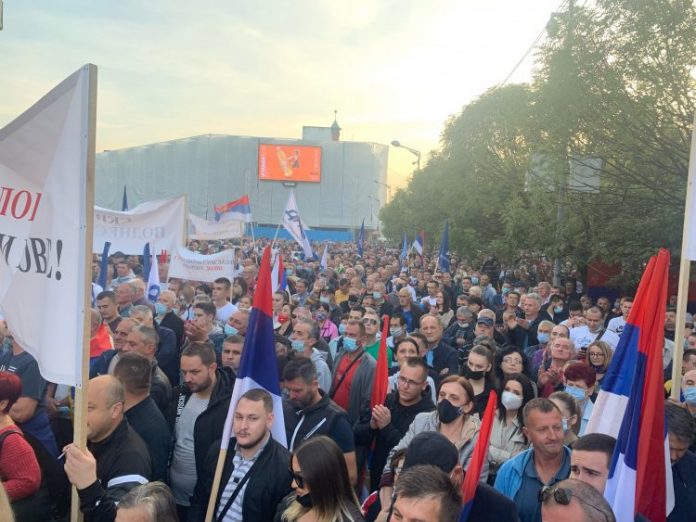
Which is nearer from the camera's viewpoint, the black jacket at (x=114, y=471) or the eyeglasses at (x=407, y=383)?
the black jacket at (x=114, y=471)

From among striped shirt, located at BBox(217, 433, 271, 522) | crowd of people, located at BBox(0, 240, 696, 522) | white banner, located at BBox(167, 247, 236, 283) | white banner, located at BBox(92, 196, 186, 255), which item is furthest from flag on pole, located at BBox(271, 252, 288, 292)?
striped shirt, located at BBox(217, 433, 271, 522)

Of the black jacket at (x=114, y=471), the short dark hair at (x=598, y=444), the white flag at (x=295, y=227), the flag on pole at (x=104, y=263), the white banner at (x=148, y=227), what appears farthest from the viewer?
the white flag at (x=295, y=227)

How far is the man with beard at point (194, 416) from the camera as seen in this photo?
452 cm

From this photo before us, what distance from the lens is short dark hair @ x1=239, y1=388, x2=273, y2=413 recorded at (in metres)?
3.95

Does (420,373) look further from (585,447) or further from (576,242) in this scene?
(576,242)

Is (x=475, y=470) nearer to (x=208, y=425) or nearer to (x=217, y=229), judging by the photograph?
(x=208, y=425)

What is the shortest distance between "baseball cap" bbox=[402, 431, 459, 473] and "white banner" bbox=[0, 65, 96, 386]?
1566 mm

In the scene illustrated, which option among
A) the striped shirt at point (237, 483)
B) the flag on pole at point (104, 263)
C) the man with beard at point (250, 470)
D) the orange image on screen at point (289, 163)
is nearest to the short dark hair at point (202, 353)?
the man with beard at point (250, 470)

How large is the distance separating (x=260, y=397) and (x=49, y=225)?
57.3 inches

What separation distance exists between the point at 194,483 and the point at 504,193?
77.6 feet

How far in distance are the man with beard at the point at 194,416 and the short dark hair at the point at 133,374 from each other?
464mm

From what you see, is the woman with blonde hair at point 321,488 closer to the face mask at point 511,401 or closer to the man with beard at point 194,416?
the man with beard at point 194,416

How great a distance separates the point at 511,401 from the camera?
4.85 m

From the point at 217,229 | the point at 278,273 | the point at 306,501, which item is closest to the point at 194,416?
the point at 306,501
